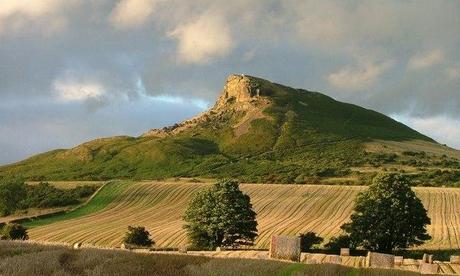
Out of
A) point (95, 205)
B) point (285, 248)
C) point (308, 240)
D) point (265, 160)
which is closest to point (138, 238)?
point (308, 240)

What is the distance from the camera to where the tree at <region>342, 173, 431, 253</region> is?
56812mm


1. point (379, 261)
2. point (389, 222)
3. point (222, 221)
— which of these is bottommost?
point (379, 261)

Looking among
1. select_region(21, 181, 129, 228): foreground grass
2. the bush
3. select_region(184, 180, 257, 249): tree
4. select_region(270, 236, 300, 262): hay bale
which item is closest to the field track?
select_region(21, 181, 129, 228): foreground grass

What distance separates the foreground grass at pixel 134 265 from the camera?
20469 mm

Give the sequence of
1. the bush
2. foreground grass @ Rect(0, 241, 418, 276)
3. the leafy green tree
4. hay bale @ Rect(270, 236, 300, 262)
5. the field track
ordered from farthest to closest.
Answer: the leafy green tree, the field track, the bush, hay bale @ Rect(270, 236, 300, 262), foreground grass @ Rect(0, 241, 418, 276)

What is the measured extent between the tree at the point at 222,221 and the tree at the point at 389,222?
10.3 m

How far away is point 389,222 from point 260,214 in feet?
113

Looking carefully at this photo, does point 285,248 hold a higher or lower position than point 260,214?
lower

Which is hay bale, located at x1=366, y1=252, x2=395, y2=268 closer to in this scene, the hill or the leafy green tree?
the leafy green tree

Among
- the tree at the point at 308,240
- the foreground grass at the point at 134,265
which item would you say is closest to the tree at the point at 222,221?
the tree at the point at 308,240

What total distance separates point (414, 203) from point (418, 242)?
140 inches

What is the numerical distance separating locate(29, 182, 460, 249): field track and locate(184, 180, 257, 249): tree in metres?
2.19

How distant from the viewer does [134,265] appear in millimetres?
21297

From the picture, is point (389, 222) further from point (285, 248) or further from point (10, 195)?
point (10, 195)
